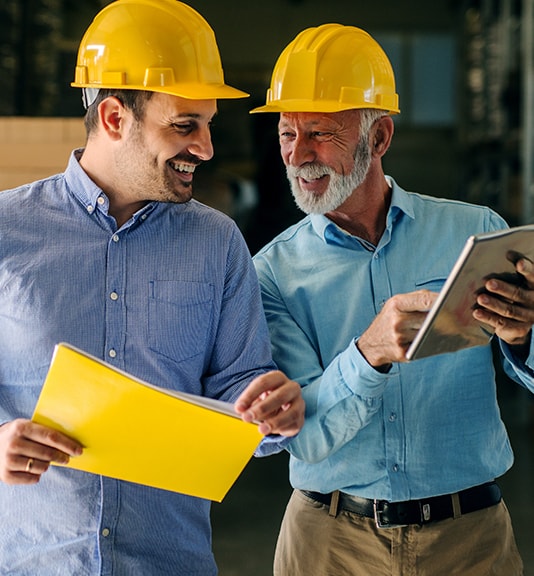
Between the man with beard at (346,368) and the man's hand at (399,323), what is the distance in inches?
6.1

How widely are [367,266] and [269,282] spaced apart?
25 cm

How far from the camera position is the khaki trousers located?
80.4 inches

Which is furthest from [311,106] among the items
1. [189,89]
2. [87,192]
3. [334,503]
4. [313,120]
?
[334,503]

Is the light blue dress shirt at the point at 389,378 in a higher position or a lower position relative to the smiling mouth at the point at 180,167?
lower

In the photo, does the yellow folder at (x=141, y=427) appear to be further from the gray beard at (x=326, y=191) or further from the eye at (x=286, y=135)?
the eye at (x=286, y=135)

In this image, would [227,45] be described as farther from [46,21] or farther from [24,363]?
[24,363]

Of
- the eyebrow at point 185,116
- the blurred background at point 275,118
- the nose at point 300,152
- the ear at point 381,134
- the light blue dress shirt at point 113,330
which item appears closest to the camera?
the light blue dress shirt at point 113,330

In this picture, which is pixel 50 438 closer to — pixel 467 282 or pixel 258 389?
pixel 258 389

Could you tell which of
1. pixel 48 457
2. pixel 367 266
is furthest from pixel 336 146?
pixel 48 457

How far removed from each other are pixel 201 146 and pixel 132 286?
0.33 meters

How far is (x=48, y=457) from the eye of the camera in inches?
60.2

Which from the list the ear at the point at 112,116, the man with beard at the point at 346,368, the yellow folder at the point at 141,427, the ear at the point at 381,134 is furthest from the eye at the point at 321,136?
the yellow folder at the point at 141,427

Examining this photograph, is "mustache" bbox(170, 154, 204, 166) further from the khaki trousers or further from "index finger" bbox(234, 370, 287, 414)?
the khaki trousers

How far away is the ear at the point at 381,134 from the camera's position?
2.28 meters
